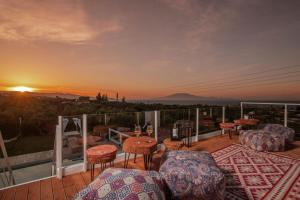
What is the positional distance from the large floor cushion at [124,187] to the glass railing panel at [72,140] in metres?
2.15

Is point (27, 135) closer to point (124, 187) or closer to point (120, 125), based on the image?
point (120, 125)

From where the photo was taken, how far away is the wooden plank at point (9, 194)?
2413 millimetres

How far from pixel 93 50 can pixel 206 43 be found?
4.08 metres

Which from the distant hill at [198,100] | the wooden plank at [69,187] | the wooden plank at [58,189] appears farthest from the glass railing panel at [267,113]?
the wooden plank at [58,189]

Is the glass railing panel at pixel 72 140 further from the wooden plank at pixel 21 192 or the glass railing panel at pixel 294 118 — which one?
the glass railing panel at pixel 294 118

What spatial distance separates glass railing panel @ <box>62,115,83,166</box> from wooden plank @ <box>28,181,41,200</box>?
1.74 ft

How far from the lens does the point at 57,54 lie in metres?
5.65

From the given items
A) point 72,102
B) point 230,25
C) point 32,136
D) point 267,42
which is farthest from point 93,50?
point 32,136

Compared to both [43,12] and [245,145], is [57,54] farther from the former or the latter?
[245,145]

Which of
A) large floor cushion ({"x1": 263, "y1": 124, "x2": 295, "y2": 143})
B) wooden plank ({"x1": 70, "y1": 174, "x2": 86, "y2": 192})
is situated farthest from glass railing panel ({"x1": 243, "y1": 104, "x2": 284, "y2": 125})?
wooden plank ({"x1": 70, "y1": 174, "x2": 86, "y2": 192})

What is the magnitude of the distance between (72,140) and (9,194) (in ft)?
4.62

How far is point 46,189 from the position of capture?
2.64 metres

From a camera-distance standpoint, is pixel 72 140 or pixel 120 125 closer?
pixel 72 140

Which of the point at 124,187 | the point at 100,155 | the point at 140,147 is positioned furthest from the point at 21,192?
the point at 124,187
